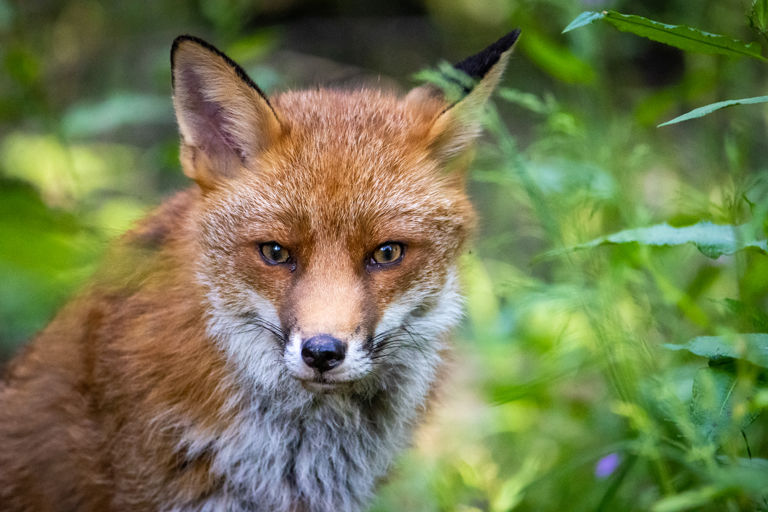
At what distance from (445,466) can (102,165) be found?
9.65 feet

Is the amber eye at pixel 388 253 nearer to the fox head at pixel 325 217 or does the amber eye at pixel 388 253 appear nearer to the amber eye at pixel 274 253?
the fox head at pixel 325 217

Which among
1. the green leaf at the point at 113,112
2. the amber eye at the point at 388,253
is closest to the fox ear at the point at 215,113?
the amber eye at the point at 388,253

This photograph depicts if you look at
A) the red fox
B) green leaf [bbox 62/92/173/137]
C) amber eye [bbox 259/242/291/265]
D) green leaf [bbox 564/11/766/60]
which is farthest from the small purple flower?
green leaf [bbox 62/92/173/137]

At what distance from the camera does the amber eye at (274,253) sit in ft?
7.41

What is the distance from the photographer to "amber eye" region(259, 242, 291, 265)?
2258 mm

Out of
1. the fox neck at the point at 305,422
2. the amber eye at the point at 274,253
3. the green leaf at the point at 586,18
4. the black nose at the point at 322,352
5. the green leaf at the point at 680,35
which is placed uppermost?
the green leaf at the point at 586,18

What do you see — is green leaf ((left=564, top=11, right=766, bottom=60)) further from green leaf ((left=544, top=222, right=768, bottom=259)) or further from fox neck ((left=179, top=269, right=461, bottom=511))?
fox neck ((left=179, top=269, right=461, bottom=511))

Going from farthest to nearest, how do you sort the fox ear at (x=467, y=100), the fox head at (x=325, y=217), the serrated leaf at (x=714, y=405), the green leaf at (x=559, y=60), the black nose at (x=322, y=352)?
1. the green leaf at (x=559, y=60)
2. the fox ear at (x=467, y=100)
3. the fox head at (x=325, y=217)
4. the black nose at (x=322, y=352)
5. the serrated leaf at (x=714, y=405)

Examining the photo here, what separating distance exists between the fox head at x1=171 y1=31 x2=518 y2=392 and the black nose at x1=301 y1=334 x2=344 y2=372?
1cm

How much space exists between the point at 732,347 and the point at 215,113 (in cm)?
169

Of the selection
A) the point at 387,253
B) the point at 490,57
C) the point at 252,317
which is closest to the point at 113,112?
the point at 252,317

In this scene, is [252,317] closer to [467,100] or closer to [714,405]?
[467,100]

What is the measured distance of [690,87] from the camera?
A: 325cm

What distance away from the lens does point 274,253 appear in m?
2.28
